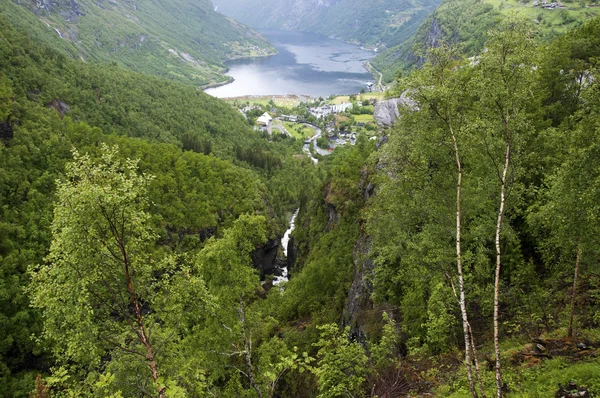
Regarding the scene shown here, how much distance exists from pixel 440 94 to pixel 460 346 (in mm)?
11123

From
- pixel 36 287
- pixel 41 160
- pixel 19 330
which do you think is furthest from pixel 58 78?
pixel 36 287

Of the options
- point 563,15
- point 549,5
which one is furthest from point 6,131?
point 549,5

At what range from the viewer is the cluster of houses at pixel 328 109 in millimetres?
168663

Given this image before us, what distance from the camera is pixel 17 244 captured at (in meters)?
41.4

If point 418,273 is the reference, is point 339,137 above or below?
below

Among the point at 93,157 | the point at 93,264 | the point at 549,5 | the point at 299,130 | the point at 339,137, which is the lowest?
the point at 93,157

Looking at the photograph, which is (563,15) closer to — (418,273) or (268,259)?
(268,259)

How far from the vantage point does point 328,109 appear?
173250mm

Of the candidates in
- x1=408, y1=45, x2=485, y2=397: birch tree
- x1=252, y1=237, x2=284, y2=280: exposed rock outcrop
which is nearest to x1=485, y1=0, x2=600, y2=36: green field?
x1=252, y1=237, x2=284, y2=280: exposed rock outcrop

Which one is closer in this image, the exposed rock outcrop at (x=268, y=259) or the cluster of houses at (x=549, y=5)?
the exposed rock outcrop at (x=268, y=259)

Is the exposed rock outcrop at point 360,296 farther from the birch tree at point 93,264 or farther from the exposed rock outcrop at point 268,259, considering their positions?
the exposed rock outcrop at point 268,259

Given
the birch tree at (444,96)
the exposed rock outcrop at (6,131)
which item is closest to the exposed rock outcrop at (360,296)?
the birch tree at (444,96)

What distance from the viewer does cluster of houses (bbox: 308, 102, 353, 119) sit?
16866 centimetres

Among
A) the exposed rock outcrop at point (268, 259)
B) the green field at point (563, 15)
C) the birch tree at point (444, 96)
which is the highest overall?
the green field at point (563, 15)
